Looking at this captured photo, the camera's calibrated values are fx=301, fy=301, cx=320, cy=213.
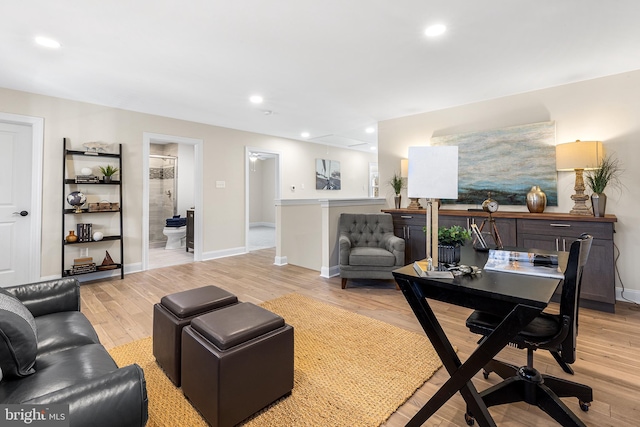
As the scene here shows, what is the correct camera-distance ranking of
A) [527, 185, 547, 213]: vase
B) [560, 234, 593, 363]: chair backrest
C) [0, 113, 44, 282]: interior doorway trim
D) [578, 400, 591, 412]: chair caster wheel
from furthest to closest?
1. [0, 113, 44, 282]: interior doorway trim
2. [527, 185, 547, 213]: vase
3. [578, 400, 591, 412]: chair caster wheel
4. [560, 234, 593, 363]: chair backrest

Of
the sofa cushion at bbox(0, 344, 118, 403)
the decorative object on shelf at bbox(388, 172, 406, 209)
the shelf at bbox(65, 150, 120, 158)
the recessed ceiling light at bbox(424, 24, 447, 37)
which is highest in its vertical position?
the recessed ceiling light at bbox(424, 24, 447, 37)

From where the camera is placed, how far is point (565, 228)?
3084 mm

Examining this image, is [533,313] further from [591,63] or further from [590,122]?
[590,122]

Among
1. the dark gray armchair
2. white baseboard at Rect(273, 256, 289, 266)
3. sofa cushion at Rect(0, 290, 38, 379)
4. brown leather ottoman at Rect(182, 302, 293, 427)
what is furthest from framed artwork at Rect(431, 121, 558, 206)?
sofa cushion at Rect(0, 290, 38, 379)

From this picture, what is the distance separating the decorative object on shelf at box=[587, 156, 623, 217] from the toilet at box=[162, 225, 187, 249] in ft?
21.9

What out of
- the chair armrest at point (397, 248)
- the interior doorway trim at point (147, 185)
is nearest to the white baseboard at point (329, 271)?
the chair armrest at point (397, 248)

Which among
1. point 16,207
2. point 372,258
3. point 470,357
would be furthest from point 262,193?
point 470,357

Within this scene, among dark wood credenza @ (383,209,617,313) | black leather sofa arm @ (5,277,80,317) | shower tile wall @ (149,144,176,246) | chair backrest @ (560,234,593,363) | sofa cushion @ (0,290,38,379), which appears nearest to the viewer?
sofa cushion @ (0,290,38,379)

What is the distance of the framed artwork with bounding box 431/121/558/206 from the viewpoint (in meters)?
3.55

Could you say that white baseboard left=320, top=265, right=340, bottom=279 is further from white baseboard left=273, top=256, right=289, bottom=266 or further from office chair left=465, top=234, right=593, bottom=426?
office chair left=465, top=234, right=593, bottom=426

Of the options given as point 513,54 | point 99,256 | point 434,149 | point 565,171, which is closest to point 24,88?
point 99,256

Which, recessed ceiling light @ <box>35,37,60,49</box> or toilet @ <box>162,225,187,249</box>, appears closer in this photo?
recessed ceiling light @ <box>35,37,60,49</box>

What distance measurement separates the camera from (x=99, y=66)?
299 centimetres

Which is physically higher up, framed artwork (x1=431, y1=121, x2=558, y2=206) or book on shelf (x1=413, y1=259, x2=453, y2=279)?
framed artwork (x1=431, y1=121, x2=558, y2=206)
